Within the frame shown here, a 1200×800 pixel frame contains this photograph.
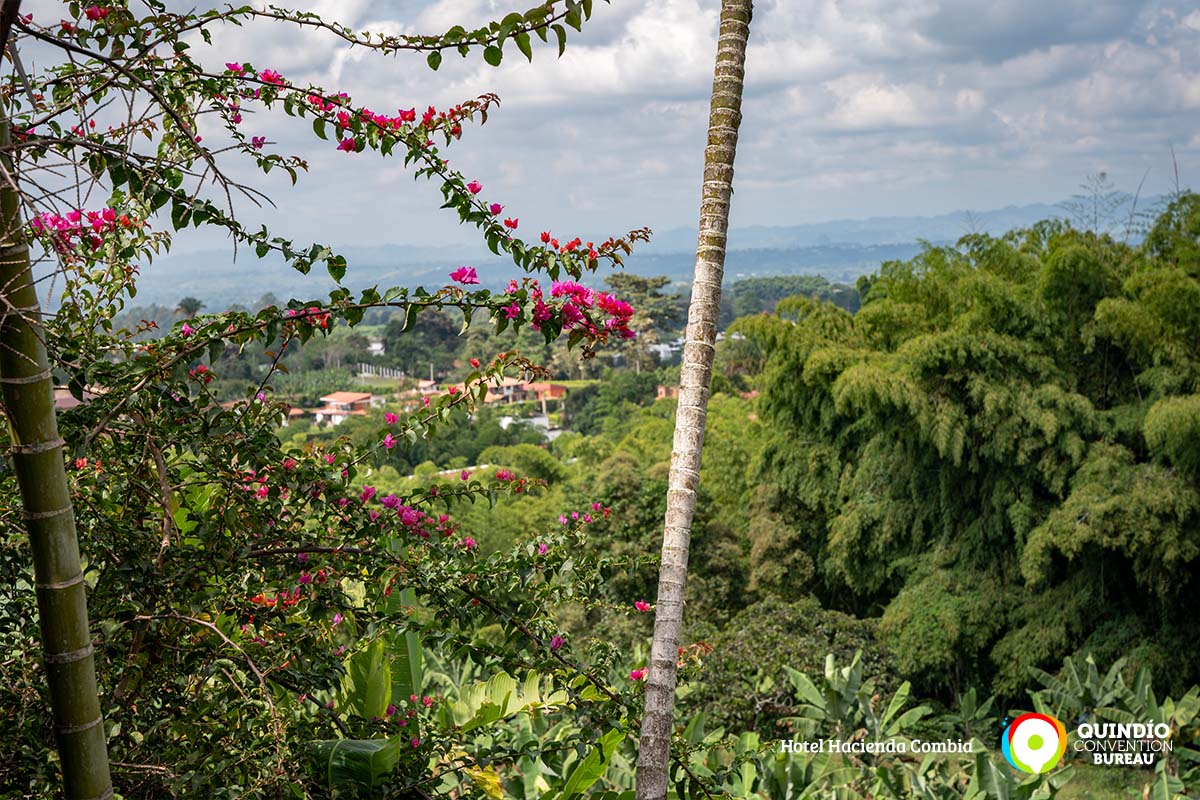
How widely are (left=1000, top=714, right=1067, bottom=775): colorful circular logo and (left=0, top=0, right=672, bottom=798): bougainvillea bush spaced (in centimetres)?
672

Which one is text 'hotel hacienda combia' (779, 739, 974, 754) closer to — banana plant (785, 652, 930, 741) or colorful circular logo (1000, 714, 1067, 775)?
banana plant (785, 652, 930, 741)

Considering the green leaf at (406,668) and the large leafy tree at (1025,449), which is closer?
the green leaf at (406,668)

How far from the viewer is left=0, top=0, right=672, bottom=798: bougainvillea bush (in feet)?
6.22

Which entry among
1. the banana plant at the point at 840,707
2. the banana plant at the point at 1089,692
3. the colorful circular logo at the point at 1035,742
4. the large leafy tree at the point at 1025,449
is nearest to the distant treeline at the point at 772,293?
the large leafy tree at the point at 1025,449

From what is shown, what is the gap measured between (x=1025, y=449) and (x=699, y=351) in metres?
9.64

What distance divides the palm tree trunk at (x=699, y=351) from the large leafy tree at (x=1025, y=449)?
8.81 m

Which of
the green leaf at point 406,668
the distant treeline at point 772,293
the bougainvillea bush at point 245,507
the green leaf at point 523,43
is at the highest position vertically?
the green leaf at point 523,43

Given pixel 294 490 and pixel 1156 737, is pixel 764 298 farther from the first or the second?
pixel 294 490

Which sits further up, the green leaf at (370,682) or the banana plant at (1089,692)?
the green leaf at (370,682)

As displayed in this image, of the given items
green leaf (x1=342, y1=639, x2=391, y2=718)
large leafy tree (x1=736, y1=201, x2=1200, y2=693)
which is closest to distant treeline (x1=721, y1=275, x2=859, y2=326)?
large leafy tree (x1=736, y1=201, x2=1200, y2=693)

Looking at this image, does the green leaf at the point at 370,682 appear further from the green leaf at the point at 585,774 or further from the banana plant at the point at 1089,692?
the banana plant at the point at 1089,692

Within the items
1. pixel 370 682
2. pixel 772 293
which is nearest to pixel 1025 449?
pixel 370 682

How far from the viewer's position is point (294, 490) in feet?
7.15

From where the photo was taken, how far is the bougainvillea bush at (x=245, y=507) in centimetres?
190
